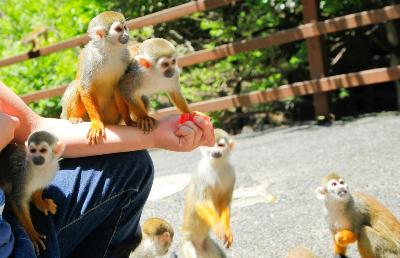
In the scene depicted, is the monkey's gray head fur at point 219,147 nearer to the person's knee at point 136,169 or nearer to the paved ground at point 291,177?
the paved ground at point 291,177

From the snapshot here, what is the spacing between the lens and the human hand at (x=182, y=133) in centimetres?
189

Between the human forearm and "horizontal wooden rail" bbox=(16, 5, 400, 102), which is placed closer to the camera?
the human forearm

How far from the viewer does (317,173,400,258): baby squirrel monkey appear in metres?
2.55

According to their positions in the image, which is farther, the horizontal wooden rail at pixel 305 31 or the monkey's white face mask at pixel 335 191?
the horizontal wooden rail at pixel 305 31

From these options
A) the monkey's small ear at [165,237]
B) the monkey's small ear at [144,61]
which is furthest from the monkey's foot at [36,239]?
the monkey's small ear at [165,237]

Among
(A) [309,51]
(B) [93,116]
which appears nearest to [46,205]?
(B) [93,116]

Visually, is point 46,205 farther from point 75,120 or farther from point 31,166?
point 75,120

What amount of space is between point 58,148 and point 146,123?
11.5 inches

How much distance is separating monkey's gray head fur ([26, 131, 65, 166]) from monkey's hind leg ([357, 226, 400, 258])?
138 cm

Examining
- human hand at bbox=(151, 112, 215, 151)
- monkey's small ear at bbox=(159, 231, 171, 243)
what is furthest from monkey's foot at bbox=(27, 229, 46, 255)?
monkey's small ear at bbox=(159, 231, 171, 243)

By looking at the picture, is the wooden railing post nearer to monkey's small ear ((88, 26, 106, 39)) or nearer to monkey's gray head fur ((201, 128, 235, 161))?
monkey's gray head fur ((201, 128, 235, 161))

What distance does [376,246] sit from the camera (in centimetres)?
254

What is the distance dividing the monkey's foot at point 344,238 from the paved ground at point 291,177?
0.17 meters

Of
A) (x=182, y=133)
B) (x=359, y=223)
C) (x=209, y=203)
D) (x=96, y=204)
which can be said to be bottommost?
(x=359, y=223)
